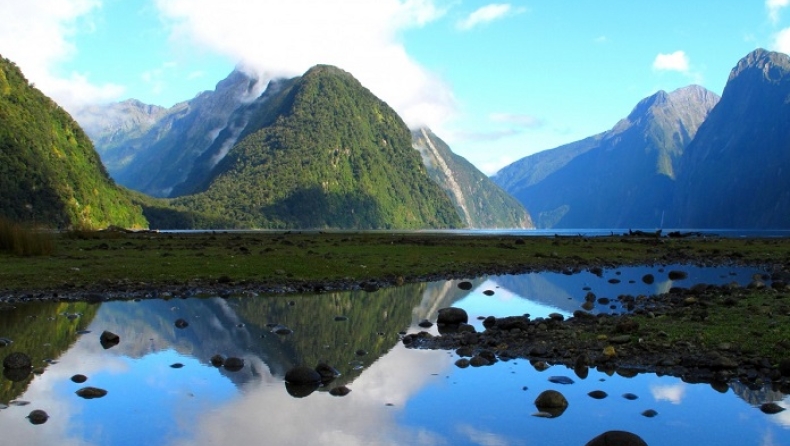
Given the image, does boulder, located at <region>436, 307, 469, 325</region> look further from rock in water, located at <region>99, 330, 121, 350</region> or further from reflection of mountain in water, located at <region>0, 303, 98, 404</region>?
reflection of mountain in water, located at <region>0, 303, 98, 404</region>

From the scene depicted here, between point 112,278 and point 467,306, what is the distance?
60.7ft

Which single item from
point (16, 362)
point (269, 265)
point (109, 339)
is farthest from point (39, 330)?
point (269, 265)

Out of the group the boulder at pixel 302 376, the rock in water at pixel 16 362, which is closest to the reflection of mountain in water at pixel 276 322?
the boulder at pixel 302 376

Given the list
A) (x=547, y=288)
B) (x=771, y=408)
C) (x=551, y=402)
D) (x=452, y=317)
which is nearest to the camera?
(x=771, y=408)

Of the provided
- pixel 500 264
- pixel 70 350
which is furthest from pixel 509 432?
pixel 500 264

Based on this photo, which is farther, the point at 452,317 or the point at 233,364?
the point at 452,317

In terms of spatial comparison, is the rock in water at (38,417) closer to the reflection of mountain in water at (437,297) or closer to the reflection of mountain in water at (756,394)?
the reflection of mountain in water at (756,394)

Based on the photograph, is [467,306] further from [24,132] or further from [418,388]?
[24,132]

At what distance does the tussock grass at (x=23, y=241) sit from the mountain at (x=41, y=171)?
115 metres

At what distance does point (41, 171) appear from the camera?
166125 mm

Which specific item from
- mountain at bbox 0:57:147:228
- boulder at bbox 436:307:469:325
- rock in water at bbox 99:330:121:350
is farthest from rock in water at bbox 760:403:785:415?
mountain at bbox 0:57:147:228

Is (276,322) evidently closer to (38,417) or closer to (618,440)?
(38,417)

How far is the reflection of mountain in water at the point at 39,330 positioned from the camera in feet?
42.3

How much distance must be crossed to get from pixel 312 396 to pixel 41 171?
182 meters
